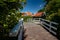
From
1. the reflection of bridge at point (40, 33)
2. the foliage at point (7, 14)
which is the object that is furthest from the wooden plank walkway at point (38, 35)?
the foliage at point (7, 14)

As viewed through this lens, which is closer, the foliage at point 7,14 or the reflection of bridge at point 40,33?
the foliage at point 7,14

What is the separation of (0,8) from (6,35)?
1.25 metres

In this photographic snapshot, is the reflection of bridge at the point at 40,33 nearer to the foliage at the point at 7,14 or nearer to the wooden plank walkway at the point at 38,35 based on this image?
the wooden plank walkway at the point at 38,35

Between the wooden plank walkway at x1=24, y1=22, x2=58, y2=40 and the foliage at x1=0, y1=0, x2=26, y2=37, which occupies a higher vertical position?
the foliage at x1=0, y1=0, x2=26, y2=37

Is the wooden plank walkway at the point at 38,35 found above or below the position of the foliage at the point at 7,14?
below

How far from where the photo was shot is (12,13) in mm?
6887

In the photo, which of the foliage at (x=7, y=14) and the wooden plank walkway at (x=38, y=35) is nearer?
the foliage at (x=7, y=14)

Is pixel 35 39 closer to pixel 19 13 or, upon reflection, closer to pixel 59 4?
pixel 19 13

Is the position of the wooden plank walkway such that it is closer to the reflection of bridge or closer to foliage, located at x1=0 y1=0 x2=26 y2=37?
the reflection of bridge

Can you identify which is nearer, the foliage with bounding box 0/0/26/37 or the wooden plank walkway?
the foliage with bounding box 0/0/26/37

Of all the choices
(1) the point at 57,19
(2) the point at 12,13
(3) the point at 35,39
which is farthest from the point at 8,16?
(1) the point at 57,19

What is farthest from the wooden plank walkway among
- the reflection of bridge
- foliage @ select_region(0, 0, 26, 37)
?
foliage @ select_region(0, 0, 26, 37)

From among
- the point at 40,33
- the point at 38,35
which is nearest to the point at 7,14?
the point at 38,35

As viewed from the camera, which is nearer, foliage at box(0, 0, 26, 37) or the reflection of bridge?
foliage at box(0, 0, 26, 37)
